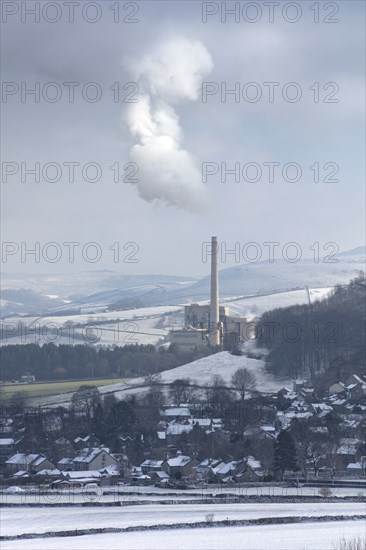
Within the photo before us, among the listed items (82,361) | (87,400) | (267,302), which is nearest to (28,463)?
(87,400)

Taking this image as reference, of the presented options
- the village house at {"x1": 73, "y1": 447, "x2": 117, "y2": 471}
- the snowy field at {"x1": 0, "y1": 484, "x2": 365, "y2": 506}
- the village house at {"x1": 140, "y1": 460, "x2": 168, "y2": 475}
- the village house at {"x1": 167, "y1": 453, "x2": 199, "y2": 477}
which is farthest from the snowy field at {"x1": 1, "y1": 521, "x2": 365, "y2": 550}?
the village house at {"x1": 73, "y1": 447, "x2": 117, "y2": 471}

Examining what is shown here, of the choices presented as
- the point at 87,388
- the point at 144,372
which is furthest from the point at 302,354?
the point at 87,388

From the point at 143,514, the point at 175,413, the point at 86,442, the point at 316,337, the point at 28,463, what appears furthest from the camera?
the point at 316,337

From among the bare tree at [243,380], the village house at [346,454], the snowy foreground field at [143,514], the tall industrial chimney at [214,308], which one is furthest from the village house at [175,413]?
the tall industrial chimney at [214,308]

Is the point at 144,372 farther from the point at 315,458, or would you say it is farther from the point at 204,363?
the point at 315,458

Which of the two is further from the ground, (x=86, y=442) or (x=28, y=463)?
(x=86, y=442)

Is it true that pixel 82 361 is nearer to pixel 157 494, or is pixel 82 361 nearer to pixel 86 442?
pixel 86 442

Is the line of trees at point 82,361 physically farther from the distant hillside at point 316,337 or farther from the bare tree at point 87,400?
the bare tree at point 87,400
